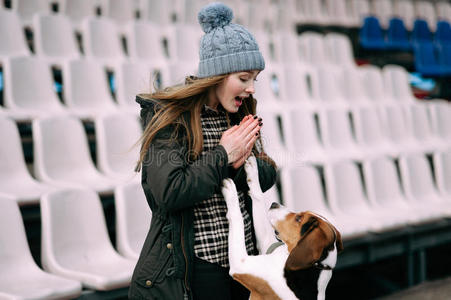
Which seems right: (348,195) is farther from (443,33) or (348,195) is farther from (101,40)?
(443,33)

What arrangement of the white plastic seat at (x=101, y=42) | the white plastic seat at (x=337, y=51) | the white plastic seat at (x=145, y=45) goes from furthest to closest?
the white plastic seat at (x=337, y=51), the white plastic seat at (x=145, y=45), the white plastic seat at (x=101, y=42)

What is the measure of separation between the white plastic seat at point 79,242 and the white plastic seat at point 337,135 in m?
2.16

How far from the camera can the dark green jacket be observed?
1.16 m

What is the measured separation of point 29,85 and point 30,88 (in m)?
0.02

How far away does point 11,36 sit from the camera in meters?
3.64

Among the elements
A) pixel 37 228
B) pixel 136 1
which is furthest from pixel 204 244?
pixel 136 1

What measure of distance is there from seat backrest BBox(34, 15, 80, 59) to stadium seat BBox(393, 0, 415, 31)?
6336 mm

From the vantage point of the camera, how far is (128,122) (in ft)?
9.98

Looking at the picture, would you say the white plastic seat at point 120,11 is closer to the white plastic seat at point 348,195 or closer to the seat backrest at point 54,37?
the seat backrest at point 54,37

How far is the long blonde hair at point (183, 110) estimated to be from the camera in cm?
124

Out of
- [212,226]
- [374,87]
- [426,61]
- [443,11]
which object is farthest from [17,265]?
[443,11]

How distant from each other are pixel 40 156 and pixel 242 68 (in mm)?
1846

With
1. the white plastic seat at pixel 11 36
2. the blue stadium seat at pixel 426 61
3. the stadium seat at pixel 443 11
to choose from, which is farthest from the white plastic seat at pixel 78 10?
the stadium seat at pixel 443 11

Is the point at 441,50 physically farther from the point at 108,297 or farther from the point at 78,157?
the point at 108,297
